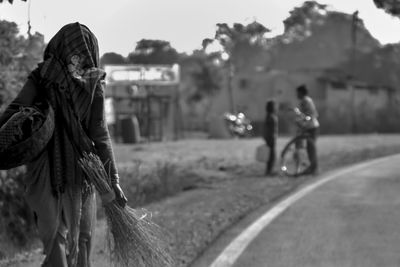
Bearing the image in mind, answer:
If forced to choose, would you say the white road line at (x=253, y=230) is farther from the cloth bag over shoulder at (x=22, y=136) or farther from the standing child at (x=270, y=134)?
the cloth bag over shoulder at (x=22, y=136)

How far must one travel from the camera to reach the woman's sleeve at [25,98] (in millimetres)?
4449

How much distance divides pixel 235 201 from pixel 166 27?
6.18 m

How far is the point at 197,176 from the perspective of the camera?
17.3m

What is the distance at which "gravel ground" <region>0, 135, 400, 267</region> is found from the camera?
8.27 m

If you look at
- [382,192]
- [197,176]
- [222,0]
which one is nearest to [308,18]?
[222,0]

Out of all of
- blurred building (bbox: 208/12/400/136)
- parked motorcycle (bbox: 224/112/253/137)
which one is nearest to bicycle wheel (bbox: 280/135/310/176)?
parked motorcycle (bbox: 224/112/253/137)

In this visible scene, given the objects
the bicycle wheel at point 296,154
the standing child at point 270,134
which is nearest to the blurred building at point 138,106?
the standing child at point 270,134

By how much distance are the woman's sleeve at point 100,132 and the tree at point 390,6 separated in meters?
3.17

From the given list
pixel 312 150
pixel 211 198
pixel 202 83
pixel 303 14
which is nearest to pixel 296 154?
pixel 312 150

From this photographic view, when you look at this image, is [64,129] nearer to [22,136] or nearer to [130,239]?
[22,136]

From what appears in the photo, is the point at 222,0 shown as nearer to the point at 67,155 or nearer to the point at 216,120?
the point at 67,155

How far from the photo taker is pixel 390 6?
7.04 m

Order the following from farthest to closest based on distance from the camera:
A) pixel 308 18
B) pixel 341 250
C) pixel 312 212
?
1. pixel 312 212
2. pixel 341 250
3. pixel 308 18

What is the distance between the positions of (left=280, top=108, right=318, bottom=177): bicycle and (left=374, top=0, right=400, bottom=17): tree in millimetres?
9090
